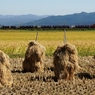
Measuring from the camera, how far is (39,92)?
596 inches

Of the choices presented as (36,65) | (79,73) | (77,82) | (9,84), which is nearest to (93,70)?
(79,73)

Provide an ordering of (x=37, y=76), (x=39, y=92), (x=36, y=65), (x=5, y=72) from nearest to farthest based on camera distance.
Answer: (x=39, y=92) → (x=5, y=72) → (x=37, y=76) → (x=36, y=65)

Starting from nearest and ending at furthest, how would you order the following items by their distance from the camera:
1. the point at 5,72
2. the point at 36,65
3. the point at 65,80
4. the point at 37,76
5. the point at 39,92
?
1. the point at 39,92
2. the point at 5,72
3. the point at 65,80
4. the point at 37,76
5. the point at 36,65

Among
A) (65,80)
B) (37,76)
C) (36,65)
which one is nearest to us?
(65,80)

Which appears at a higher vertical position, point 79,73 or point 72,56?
point 72,56

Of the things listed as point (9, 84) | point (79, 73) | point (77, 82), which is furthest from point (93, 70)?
point (9, 84)

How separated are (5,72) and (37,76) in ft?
10.5

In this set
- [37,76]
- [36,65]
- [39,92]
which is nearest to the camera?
[39,92]

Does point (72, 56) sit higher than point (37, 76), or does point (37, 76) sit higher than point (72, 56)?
point (72, 56)

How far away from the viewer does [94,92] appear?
49.9 ft

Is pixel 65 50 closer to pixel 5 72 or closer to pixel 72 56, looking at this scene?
pixel 72 56

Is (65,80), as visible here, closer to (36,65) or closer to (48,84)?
(48,84)

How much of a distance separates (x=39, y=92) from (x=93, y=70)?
A: 774cm

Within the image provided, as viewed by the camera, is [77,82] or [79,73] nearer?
[77,82]
